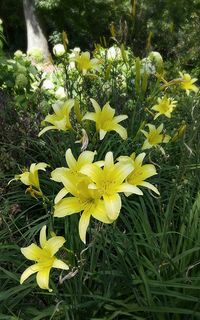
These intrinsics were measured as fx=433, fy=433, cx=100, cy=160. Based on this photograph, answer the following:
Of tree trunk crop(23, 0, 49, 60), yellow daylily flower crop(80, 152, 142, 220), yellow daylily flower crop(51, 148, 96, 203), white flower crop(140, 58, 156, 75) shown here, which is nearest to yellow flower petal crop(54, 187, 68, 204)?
yellow daylily flower crop(51, 148, 96, 203)

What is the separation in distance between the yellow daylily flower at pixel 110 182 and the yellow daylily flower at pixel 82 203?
0.03m

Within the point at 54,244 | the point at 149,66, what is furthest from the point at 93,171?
the point at 149,66

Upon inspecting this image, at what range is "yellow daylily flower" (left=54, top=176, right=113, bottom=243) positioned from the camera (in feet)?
4.70

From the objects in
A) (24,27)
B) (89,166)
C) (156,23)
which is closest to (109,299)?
(89,166)

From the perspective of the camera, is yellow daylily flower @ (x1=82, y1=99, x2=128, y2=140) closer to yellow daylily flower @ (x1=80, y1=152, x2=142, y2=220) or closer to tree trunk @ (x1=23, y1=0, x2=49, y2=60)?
yellow daylily flower @ (x1=80, y1=152, x2=142, y2=220)

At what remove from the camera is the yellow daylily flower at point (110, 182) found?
1382 mm

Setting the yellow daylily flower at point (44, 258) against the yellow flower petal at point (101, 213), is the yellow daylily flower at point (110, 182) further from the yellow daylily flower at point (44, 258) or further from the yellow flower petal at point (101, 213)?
the yellow daylily flower at point (44, 258)

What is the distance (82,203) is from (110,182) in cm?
12

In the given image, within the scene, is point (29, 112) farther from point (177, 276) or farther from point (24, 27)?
point (24, 27)

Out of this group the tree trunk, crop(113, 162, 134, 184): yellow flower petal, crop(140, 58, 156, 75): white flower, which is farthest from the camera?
the tree trunk

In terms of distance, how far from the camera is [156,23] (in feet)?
35.1

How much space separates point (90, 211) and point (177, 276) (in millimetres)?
660

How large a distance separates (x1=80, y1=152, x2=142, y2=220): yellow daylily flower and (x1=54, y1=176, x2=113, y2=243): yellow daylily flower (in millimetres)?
31

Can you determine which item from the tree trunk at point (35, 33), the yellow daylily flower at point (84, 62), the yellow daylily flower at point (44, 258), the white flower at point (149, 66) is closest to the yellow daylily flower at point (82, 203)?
the yellow daylily flower at point (44, 258)
